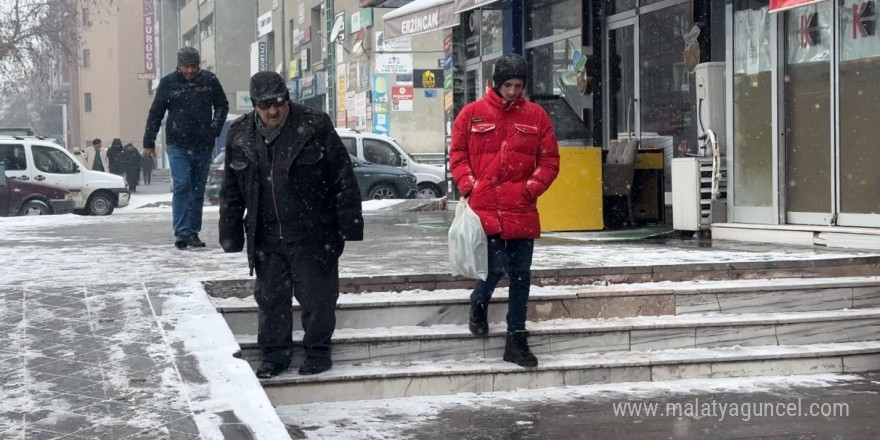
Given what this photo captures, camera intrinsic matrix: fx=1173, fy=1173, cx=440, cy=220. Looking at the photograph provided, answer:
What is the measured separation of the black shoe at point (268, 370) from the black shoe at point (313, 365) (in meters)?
0.14

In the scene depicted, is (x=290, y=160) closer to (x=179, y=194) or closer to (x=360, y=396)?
(x=360, y=396)

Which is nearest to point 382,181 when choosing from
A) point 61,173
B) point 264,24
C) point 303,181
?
point 61,173

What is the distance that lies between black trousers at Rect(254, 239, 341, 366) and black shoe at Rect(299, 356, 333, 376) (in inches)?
0.9

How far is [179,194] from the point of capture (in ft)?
31.7

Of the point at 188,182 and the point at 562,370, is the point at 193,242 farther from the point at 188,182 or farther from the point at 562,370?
the point at 562,370

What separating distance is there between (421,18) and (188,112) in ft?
20.2

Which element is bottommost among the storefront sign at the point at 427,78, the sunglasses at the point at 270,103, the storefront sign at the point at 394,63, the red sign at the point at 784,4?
the sunglasses at the point at 270,103

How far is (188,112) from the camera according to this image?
951 centimetres

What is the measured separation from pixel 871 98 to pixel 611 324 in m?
3.77

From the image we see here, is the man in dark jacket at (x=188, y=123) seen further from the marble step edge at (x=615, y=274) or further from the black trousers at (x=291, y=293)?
the black trousers at (x=291, y=293)

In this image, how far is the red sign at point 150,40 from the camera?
63.8 meters

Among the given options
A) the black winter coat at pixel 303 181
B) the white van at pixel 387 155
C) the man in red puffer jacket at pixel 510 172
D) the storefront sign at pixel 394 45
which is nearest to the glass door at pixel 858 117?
the man in red puffer jacket at pixel 510 172

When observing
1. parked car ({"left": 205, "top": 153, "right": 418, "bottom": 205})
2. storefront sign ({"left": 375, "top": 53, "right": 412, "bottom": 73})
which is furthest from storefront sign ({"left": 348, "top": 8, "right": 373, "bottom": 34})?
parked car ({"left": 205, "top": 153, "right": 418, "bottom": 205})

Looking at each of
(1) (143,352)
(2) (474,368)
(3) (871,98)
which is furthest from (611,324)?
(3) (871,98)
